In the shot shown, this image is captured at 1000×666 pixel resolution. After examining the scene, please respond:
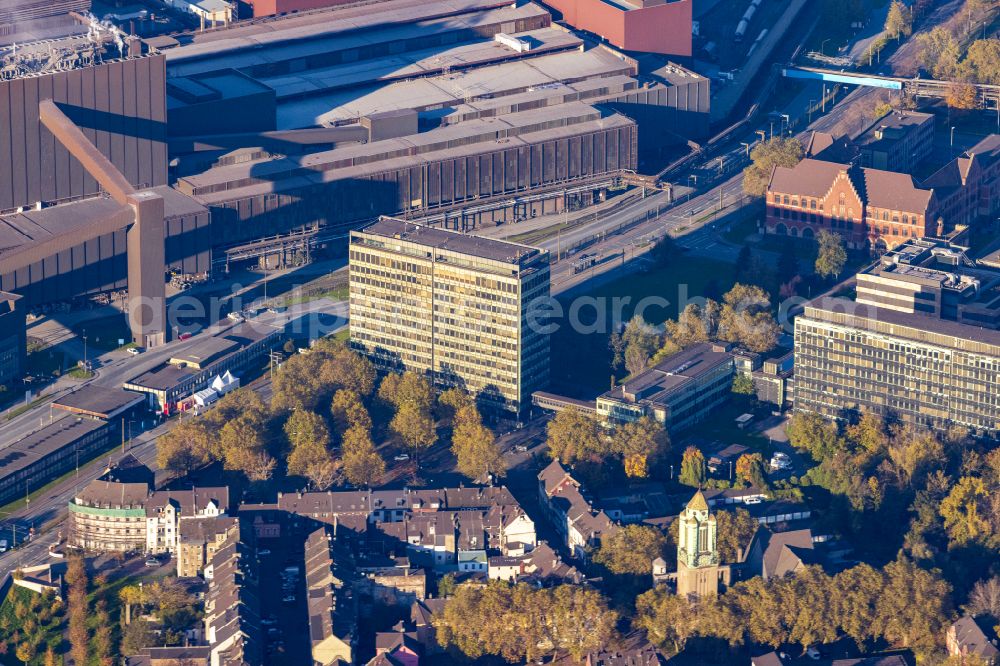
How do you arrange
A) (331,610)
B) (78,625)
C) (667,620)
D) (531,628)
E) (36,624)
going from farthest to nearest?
(36,624)
(78,625)
(667,620)
(331,610)
(531,628)

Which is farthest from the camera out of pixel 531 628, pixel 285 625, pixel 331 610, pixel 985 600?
pixel 285 625

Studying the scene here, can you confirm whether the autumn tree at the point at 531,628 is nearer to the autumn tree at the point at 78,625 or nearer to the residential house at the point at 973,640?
the residential house at the point at 973,640

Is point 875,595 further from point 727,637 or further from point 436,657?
point 436,657

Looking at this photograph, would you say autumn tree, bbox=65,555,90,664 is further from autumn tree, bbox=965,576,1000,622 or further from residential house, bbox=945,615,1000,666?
autumn tree, bbox=965,576,1000,622

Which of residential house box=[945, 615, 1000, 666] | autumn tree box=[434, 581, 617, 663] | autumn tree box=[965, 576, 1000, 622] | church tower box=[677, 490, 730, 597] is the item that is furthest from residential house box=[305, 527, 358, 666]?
autumn tree box=[965, 576, 1000, 622]

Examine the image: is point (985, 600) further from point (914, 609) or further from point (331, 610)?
point (331, 610)

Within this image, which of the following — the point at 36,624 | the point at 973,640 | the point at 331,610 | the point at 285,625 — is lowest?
the point at 36,624

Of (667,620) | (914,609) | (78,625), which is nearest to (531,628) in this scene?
(667,620)

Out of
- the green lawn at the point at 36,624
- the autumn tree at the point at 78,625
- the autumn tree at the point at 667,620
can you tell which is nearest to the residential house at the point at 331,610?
the autumn tree at the point at 78,625
